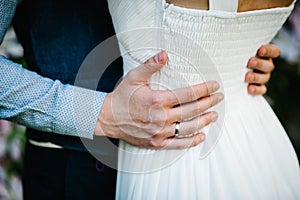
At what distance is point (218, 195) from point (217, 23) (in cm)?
35

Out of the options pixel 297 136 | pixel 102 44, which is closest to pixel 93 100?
pixel 102 44

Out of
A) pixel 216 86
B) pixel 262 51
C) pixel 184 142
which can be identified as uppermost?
pixel 262 51

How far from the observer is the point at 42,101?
1.04 m

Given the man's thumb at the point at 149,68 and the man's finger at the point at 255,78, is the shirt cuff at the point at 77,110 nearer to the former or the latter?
the man's thumb at the point at 149,68

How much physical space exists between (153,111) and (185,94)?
0.25ft

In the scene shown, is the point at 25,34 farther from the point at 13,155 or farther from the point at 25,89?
the point at 13,155

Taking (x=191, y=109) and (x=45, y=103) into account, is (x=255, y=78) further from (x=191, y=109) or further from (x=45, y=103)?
(x=45, y=103)

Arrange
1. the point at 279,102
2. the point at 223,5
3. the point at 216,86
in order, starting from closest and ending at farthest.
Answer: the point at 223,5 → the point at 216,86 → the point at 279,102

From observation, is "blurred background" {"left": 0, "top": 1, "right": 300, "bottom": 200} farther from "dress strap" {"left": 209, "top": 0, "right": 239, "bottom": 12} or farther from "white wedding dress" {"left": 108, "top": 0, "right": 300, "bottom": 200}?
"dress strap" {"left": 209, "top": 0, "right": 239, "bottom": 12}

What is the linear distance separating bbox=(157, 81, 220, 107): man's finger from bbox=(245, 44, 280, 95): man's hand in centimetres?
15

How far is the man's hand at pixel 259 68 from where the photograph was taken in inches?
45.1

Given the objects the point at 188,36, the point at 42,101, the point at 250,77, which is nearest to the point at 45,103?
the point at 42,101

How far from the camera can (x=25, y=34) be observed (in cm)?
122

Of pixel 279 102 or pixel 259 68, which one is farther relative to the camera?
pixel 279 102
